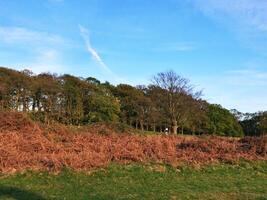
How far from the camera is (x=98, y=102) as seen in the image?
259 feet

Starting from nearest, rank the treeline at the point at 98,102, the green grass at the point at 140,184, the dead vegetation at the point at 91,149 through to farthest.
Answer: the green grass at the point at 140,184, the dead vegetation at the point at 91,149, the treeline at the point at 98,102

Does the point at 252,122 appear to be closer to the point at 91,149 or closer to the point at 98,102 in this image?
the point at 98,102

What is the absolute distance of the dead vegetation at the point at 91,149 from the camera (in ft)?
52.7

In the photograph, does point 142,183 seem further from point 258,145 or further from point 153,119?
point 153,119

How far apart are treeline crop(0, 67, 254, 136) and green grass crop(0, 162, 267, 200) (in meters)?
45.9

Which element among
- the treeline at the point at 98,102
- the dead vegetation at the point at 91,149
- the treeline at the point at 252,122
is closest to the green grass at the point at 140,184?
the dead vegetation at the point at 91,149

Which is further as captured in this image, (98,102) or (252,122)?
(252,122)

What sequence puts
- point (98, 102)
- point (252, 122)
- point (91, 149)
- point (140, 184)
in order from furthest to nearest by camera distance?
point (252, 122)
point (98, 102)
point (91, 149)
point (140, 184)

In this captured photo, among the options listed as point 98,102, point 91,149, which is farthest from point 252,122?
point 91,149

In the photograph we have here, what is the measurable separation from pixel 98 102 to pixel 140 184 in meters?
65.8

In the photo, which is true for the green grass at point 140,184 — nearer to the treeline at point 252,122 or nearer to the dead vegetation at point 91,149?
the dead vegetation at point 91,149

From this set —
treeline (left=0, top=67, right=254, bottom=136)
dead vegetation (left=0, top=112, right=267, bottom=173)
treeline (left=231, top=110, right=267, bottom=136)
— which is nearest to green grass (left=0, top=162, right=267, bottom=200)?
dead vegetation (left=0, top=112, right=267, bottom=173)

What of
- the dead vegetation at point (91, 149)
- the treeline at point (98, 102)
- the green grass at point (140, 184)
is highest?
the treeline at point (98, 102)

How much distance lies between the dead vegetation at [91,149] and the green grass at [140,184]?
3.07 ft
